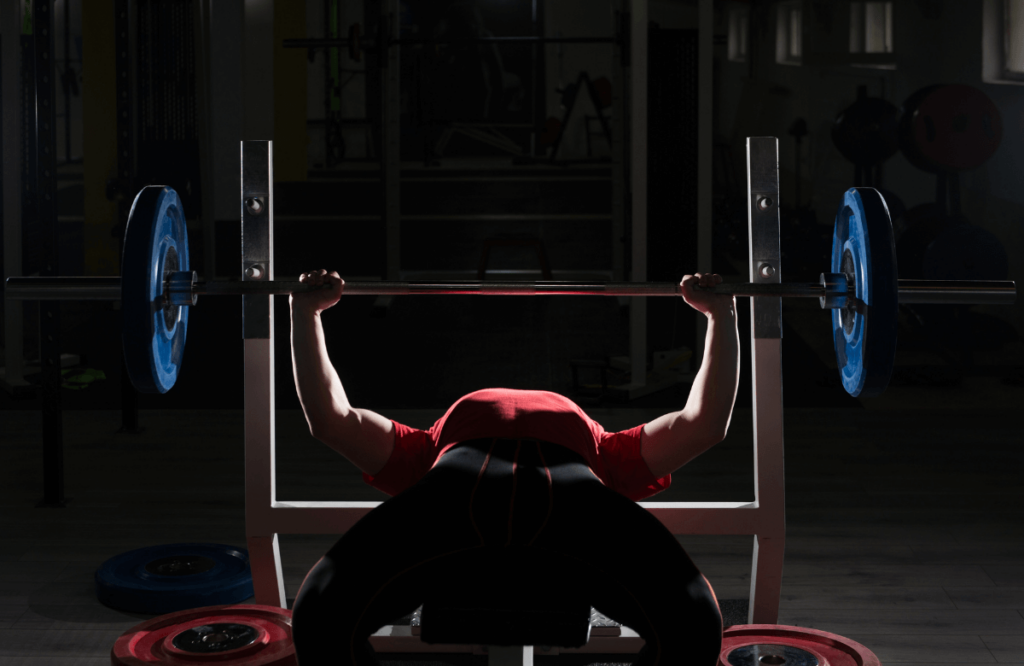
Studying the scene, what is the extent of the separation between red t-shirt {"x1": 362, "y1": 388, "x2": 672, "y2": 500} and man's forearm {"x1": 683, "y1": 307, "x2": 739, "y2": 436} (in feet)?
0.37

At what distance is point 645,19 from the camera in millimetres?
3855

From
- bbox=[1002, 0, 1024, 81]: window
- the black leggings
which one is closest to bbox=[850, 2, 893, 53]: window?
bbox=[1002, 0, 1024, 81]: window

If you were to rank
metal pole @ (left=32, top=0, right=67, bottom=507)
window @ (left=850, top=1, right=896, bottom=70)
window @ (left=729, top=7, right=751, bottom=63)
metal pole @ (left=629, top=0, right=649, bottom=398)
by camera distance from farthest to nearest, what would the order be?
window @ (left=729, top=7, right=751, bottom=63)
window @ (left=850, top=1, right=896, bottom=70)
metal pole @ (left=629, top=0, right=649, bottom=398)
metal pole @ (left=32, top=0, right=67, bottom=507)

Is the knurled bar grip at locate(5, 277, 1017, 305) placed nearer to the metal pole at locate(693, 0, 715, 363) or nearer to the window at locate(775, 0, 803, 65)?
the metal pole at locate(693, 0, 715, 363)

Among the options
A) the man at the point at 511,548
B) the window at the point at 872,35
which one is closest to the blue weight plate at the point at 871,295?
the man at the point at 511,548

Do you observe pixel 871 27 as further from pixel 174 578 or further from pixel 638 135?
pixel 174 578

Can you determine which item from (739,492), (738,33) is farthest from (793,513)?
(738,33)

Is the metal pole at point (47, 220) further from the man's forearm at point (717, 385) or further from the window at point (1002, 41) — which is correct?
the window at point (1002, 41)

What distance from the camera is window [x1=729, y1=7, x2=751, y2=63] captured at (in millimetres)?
9951

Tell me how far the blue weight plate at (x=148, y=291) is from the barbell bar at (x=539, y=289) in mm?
63

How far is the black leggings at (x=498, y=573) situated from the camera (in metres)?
1.40

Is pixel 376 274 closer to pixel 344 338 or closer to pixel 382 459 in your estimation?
pixel 344 338

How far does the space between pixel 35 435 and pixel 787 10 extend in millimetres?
6736

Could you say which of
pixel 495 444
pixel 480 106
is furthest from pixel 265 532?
pixel 480 106
